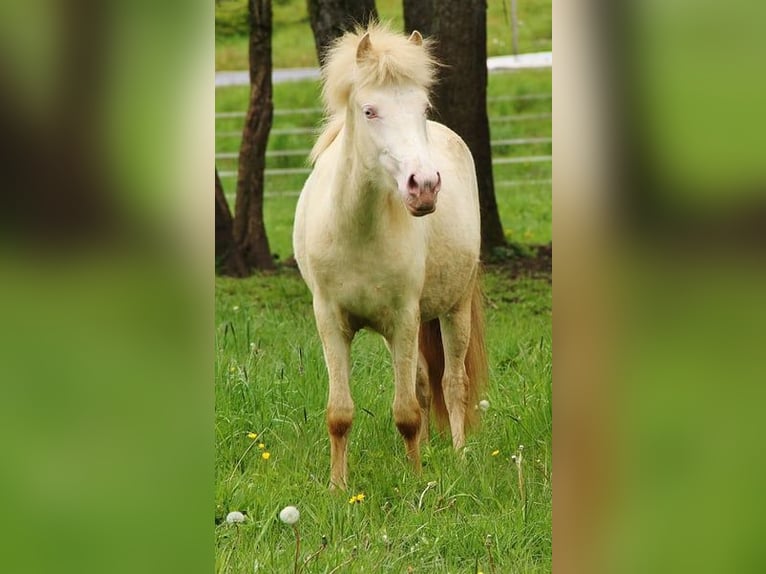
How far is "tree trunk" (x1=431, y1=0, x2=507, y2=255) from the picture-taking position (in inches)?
229

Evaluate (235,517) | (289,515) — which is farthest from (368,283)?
(289,515)

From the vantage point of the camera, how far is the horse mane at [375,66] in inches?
112

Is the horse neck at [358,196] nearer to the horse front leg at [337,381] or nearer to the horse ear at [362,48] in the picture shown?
the horse ear at [362,48]

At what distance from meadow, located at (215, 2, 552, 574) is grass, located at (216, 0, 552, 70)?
5.41 meters

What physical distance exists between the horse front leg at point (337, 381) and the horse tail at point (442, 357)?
0.79m

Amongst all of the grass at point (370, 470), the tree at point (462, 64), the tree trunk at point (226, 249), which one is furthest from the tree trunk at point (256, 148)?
the grass at point (370, 470)

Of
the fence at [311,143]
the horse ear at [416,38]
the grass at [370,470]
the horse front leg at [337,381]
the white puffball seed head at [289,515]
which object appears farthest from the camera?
the fence at [311,143]

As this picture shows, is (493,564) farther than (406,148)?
No

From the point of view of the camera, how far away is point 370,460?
351cm

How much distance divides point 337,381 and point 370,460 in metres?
0.38
